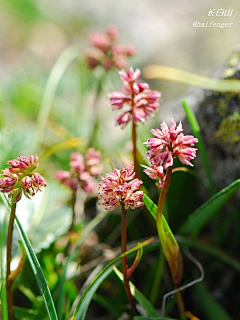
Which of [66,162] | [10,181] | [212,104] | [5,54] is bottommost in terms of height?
[10,181]

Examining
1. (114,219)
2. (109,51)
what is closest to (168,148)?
(114,219)

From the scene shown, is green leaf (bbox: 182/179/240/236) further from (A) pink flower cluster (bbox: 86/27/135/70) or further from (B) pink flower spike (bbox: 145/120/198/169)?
(A) pink flower cluster (bbox: 86/27/135/70)

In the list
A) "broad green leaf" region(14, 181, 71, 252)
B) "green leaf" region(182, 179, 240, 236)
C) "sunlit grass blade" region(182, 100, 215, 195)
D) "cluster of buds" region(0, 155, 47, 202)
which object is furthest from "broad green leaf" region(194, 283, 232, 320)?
"cluster of buds" region(0, 155, 47, 202)

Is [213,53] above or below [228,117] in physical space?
above

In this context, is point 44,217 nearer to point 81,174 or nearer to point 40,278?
point 81,174

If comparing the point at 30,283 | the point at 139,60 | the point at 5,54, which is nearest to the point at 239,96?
the point at 30,283

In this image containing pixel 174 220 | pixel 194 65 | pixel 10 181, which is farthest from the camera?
pixel 194 65

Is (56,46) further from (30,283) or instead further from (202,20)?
(30,283)
